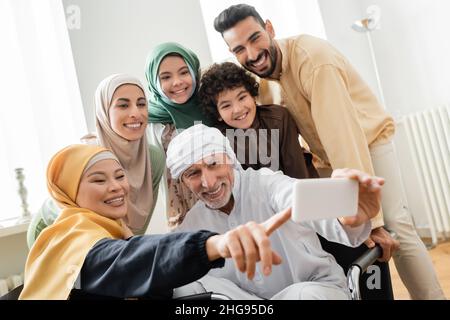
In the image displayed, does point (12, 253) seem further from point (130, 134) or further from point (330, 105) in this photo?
point (330, 105)

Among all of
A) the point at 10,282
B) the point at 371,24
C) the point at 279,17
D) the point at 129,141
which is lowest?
the point at 10,282

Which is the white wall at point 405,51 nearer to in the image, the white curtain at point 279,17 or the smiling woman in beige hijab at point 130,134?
the white curtain at point 279,17

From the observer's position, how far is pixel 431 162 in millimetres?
1925

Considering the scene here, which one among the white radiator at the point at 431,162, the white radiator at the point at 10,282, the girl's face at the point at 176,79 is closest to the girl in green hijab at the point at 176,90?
the girl's face at the point at 176,79

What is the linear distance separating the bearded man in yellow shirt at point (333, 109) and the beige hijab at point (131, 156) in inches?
11.3

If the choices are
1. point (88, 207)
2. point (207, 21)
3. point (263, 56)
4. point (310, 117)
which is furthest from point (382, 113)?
point (207, 21)

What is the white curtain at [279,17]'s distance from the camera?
1765 mm

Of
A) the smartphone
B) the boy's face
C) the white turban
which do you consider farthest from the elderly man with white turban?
the smartphone

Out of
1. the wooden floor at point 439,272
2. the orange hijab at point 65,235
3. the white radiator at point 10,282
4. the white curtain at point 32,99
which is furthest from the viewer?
the white curtain at point 32,99

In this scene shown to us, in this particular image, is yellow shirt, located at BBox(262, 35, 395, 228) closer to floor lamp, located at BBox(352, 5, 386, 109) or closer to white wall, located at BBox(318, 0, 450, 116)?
floor lamp, located at BBox(352, 5, 386, 109)

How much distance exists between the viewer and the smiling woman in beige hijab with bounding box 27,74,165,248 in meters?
0.96

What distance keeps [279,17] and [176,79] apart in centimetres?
105

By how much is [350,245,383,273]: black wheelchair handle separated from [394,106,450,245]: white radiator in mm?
1320

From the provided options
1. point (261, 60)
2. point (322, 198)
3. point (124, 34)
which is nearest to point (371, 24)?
point (124, 34)
